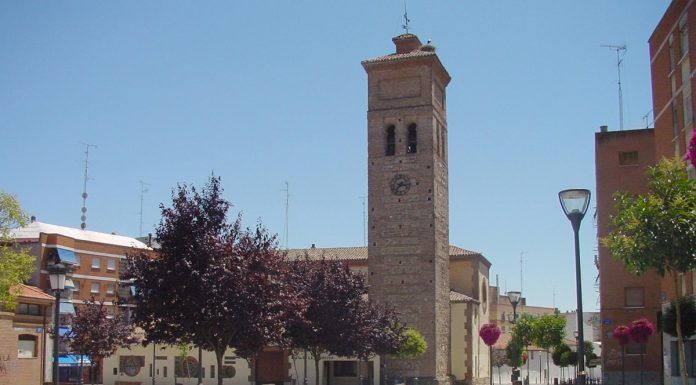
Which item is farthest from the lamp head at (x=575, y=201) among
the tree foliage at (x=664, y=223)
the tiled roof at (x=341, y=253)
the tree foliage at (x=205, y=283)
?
the tiled roof at (x=341, y=253)

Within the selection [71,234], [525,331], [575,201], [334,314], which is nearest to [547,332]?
[525,331]

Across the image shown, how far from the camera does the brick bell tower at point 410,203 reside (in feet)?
172

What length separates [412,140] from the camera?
5456 cm

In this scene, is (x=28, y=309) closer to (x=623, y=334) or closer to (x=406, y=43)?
(x=623, y=334)

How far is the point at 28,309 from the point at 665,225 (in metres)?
31.2

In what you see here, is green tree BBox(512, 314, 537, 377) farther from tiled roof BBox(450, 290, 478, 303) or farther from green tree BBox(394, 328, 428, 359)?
green tree BBox(394, 328, 428, 359)

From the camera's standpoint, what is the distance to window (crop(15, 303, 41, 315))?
39.6 m

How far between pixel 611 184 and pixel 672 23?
18563 millimetres

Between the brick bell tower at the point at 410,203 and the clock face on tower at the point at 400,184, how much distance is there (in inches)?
2.5

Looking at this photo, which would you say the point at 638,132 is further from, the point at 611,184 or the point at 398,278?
the point at 398,278

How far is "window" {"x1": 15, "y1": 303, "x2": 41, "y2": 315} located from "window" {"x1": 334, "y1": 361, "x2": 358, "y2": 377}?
65.5 ft

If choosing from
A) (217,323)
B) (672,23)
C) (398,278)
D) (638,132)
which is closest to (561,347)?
(398,278)

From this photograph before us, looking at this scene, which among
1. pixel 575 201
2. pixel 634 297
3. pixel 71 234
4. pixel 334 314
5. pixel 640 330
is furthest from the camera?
pixel 71 234

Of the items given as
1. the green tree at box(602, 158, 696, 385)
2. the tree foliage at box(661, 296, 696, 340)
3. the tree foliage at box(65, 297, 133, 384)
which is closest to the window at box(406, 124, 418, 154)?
the tree foliage at box(65, 297, 133, 384)
